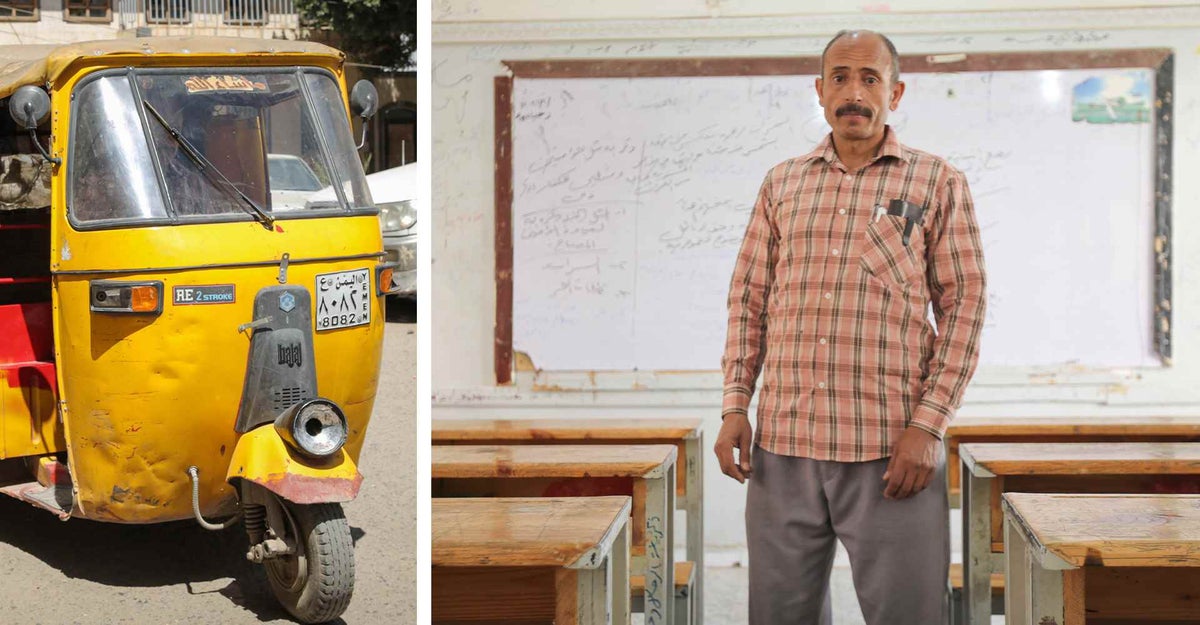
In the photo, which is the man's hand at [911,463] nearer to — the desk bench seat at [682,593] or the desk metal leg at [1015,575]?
the desk metal leg at [1015,575]

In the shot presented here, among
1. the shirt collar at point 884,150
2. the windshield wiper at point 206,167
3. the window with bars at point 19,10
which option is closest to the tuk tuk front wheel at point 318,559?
the windshield wiper at point 206,167

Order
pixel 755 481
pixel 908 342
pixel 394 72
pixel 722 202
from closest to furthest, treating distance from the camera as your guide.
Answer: pixel 908 342 < pixel 755 481 < pixel 722 202 < pixel 394 72

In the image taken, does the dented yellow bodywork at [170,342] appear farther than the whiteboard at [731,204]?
No

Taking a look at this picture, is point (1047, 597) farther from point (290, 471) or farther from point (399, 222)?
point (399, 222)

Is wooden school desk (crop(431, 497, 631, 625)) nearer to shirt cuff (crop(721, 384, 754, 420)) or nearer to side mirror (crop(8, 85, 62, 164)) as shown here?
shirt cuff (crop(721, 384, 754, 420))

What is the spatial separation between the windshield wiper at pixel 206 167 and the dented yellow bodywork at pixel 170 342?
0.11 feet

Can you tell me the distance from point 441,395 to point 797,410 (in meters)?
1.37

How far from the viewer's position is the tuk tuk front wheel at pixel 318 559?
276 cm

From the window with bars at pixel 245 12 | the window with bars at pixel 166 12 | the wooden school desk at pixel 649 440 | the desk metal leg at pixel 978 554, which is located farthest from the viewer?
the window with bars at pixel 245 12

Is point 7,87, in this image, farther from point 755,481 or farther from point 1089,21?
point 1089,21

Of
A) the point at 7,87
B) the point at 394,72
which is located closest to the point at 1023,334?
the point at 7,87

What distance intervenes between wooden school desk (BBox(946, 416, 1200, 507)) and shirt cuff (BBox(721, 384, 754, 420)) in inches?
36.0

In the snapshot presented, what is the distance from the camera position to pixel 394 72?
20.3ft

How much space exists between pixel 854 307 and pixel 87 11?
3344mm
